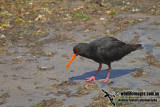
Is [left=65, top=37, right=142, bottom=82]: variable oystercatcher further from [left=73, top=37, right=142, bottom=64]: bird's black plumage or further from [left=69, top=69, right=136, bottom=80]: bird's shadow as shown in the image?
[left=69, top=69, right=136, bottom=80]: bird's shadow

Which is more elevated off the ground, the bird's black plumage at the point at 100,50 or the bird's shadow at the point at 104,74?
the bird's black plumage at the point at 100,50

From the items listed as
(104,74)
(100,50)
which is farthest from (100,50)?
(104,74)

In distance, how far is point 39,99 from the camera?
22.2 ft

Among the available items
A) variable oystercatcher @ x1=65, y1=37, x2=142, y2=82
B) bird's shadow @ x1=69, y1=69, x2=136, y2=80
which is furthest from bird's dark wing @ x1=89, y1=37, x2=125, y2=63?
bird's shadow @ x1=69, y1=69, x2=136, y2=80

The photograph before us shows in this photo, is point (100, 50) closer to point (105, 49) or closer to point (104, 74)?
point (105, 49)

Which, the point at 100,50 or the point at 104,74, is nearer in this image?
the point at 100,50

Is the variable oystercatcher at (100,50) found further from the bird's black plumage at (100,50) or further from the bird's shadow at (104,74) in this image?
the bird's shadow at (104,74)

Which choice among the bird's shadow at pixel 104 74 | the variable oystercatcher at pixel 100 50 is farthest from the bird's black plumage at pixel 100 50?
the bird's shadow at pixel 104 74

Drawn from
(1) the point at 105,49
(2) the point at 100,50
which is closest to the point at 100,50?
(2) the point at 100,50

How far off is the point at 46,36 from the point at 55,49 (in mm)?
Result: 1642

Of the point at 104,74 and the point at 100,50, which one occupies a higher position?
the point at 100,50

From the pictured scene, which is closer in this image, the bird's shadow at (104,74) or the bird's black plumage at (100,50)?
the bird's black plumage at (100,50)

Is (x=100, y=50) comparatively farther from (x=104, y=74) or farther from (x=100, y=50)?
(x=104, y=74)

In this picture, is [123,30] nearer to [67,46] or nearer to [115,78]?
[67,46]
